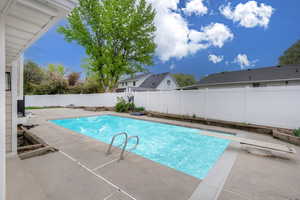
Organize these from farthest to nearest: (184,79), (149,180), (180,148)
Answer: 1. (184,79)
2. (180,148)
3. (149,180)

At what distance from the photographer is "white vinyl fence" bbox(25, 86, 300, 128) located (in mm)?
5363

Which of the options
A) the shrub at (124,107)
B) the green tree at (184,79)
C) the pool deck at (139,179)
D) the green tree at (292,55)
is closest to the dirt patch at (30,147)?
the pool deck at (139,179)

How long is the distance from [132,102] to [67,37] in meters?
11.5

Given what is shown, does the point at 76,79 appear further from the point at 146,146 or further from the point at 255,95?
the point at 255,95

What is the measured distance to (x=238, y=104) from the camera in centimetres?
661

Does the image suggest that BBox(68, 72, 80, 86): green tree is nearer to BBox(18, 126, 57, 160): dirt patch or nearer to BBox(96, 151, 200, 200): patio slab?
BBox(18, 126, 57, 160): dirt patch

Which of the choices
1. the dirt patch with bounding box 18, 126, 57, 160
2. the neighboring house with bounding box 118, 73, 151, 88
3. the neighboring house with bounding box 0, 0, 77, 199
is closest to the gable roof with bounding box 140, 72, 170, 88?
the neighboring house with bounding box 118, 73, 151, 88

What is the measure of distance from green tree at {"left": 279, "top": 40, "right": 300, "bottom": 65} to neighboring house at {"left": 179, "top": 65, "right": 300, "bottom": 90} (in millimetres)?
13580

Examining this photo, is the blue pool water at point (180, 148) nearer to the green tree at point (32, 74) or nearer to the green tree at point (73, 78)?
the green tree at point (73, 78)

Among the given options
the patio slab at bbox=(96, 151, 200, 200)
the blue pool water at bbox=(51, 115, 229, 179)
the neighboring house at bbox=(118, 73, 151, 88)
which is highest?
the neighboring house at bbox=(118, 73, 151, 88)

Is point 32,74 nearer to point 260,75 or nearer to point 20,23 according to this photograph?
point 20,23

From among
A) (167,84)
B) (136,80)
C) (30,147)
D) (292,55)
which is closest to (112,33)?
(136,80)

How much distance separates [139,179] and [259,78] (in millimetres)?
17034

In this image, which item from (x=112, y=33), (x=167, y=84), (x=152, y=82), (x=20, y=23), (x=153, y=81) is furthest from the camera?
(x=167, y=84)
